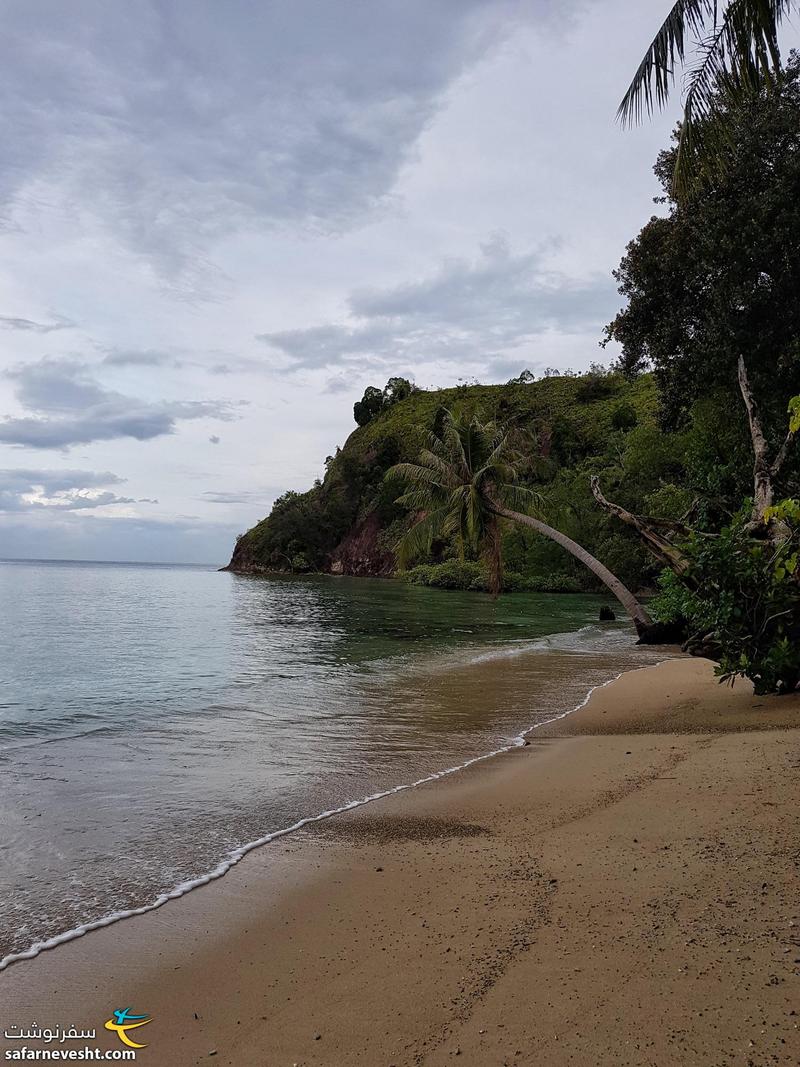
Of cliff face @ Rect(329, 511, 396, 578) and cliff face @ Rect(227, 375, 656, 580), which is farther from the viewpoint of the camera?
cliff face @ Rect(329, 511, 396, 578)

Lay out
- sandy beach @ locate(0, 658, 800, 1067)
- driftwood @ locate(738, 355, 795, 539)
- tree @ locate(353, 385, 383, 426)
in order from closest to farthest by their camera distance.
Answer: sandy beach @ locate(0, 658, 800, 1067) → driftwood @ locate(738, 355, 795, 539) → tree @ locate(353, 385, 383, 426)

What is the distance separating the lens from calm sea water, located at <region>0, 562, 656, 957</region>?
17.0ft

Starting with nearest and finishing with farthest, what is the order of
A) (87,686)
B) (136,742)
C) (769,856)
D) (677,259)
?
1. (769,856)
2. (136,742)
3. (87,686)
4. (677,259)

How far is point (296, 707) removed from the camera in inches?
471

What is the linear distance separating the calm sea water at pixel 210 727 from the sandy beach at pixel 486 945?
0.77 meters

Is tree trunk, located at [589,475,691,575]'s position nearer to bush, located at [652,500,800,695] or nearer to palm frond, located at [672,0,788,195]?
bush, located at [652,500,800,695]

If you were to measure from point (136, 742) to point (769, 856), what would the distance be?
26.0 ft

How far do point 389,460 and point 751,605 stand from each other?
257 feet

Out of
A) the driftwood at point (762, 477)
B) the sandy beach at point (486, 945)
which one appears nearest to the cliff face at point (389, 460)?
the driftwood at point (762, 477)

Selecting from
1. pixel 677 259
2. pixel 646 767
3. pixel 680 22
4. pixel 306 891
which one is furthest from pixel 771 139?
pixel 306 891

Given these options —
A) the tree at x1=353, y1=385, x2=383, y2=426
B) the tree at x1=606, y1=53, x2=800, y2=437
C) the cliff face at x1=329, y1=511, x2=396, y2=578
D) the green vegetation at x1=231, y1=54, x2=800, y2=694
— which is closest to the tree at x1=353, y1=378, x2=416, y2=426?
the tree at x1=353, y1=385, x2=383, y2=426

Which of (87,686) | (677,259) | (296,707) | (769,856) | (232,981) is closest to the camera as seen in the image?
(232,981)

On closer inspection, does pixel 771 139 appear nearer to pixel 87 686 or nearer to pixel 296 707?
pixel 296 707

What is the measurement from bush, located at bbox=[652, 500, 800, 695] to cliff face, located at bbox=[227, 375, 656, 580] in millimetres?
53849
